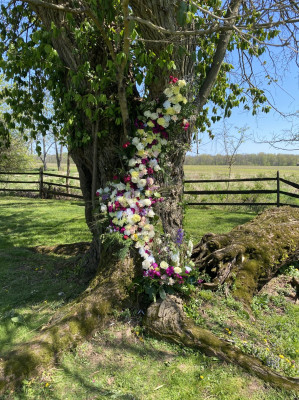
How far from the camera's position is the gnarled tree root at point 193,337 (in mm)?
2297

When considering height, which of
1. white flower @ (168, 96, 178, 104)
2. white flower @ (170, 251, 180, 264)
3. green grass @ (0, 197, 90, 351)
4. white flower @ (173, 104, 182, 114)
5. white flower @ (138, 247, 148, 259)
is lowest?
green grass @ (0, 197, 90, 351)

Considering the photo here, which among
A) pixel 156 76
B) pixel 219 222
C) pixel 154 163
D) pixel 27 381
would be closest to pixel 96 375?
pixel 27 381

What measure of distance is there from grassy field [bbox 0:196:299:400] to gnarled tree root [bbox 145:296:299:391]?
62 mm

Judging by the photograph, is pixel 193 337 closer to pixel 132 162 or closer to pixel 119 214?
pixel 119 214

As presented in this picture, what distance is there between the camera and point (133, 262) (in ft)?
10.9

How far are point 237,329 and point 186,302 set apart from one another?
550 millimetres

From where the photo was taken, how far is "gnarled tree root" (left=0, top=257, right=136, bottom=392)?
2.34 meters

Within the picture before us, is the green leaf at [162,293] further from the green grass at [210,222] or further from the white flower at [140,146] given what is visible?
the green grass at [210,222]

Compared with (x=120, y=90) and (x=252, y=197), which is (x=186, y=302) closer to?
(x=120, y=90)

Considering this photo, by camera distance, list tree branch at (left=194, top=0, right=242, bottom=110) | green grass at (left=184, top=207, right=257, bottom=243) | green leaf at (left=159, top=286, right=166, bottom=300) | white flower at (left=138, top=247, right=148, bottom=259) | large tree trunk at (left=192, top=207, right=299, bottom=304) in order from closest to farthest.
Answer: green leaf at (left=159, top=286, right=166, bottom=300) → white flower at (left=138, top=247, right=148, bottom=259) → large tree trunk at (left=192, top=207, right=299, bottom=304) → tree branch at (left=194, top=0, right=242, bottom=110) → green grass at (left=184, top=207, right=257, bottom=243)

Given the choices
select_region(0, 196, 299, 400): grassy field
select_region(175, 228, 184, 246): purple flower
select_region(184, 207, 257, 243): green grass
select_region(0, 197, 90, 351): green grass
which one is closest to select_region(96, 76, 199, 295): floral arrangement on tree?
select_region(175, 228, 184, 246): purple flower

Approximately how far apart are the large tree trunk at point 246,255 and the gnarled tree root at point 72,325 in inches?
41.3

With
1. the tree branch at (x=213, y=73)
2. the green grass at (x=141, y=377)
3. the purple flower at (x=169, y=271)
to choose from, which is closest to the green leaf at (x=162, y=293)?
the purple flower at (x=169, y=271)

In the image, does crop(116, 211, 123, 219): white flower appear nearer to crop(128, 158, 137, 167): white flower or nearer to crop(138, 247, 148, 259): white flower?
crop(138, 247, 148, 259): white flower
